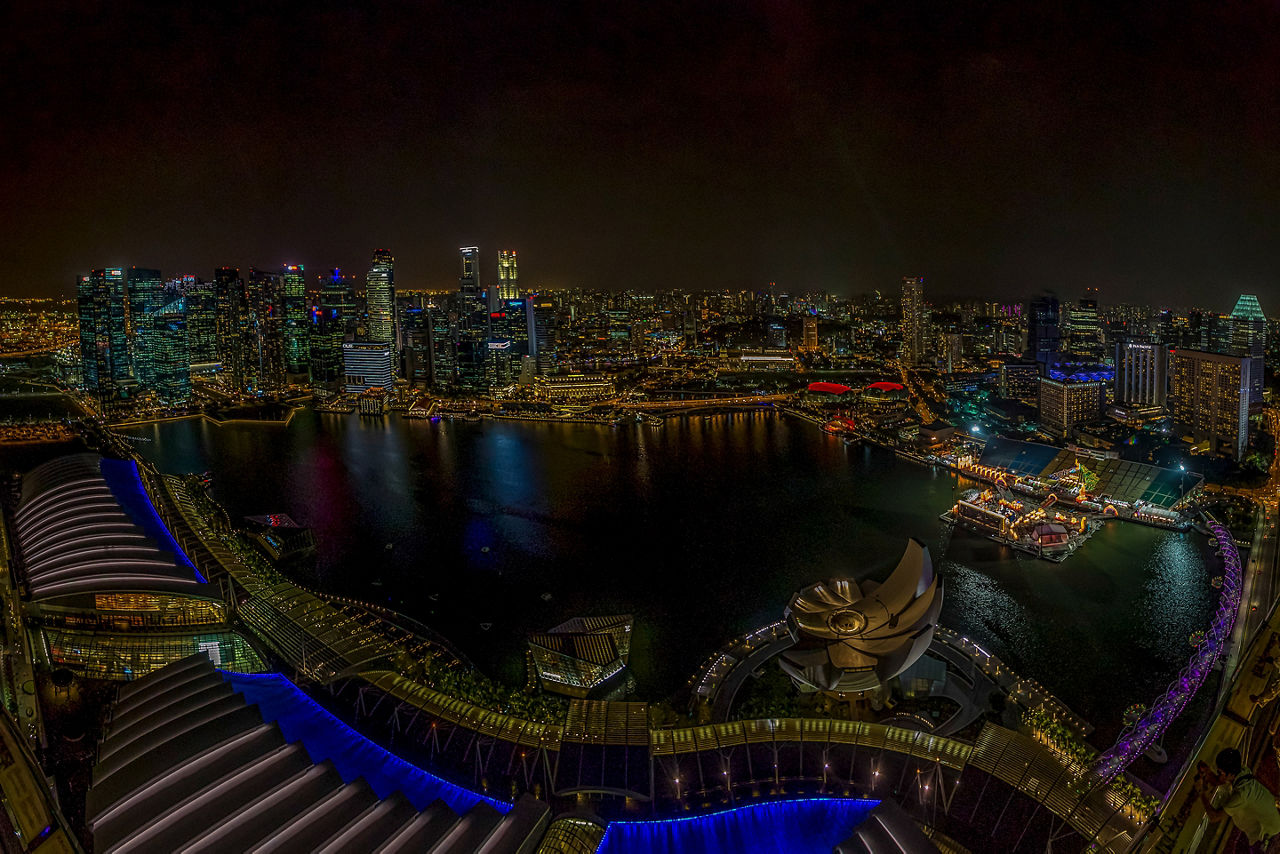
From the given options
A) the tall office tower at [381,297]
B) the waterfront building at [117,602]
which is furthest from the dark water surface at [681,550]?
the tall office tower at [381,297]

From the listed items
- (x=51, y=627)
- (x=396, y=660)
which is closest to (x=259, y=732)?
(x=396, y=660)

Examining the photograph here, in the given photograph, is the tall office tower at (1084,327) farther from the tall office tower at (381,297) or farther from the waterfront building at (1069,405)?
the tall office tower at (381,297)

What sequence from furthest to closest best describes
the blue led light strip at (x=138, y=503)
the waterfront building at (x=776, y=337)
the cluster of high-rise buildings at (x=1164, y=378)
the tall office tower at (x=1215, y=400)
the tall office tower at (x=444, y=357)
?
the waterfront building at (x=776, y=337)
the tall office tower at (x=444, y=357)
the cluster of high-rise buildings at (x=1164, y=378)
the tall office tower at (x=1215, y=400)
the blue led light strip at (x=138, y=503)

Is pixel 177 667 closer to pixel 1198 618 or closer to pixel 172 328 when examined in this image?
pixel 1198 618

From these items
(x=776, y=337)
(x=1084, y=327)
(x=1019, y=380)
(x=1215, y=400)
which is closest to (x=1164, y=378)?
(x=1215, y=400)

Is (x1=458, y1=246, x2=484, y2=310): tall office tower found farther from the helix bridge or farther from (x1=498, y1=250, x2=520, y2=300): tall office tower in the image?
the helix bridge

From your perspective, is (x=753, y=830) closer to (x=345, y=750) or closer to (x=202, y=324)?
(x=345, y=750)

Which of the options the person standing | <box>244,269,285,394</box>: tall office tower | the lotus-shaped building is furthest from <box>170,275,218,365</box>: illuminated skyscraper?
the person standing
